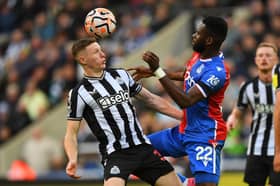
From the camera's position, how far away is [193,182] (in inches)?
361

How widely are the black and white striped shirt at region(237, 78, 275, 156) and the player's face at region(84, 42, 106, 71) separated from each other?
2557 millimetres

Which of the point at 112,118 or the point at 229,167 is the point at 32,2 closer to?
the point at 229,167

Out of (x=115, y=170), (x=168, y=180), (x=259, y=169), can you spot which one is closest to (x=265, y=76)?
(x=259, y=169)

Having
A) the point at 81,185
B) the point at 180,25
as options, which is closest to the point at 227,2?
the point at 180,25

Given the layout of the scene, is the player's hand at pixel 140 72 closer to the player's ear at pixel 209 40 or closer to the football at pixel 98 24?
the football at pixel 98 24

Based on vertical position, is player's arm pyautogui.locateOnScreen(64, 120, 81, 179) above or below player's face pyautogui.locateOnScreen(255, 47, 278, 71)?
below

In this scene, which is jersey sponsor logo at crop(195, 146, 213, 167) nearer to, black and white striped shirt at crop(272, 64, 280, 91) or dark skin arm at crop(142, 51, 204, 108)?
dark skin arm at crop(142, 51, 204, 108)

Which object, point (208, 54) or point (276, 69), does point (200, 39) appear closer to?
point (208, 54)

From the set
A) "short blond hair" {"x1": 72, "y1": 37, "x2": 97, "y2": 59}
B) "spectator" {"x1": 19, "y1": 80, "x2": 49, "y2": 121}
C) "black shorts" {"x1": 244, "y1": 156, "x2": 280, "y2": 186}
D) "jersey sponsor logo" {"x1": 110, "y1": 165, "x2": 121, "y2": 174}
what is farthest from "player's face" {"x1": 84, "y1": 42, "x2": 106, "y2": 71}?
"spectator" {"x1": 19, "y1": 80, "x2": 49, "y2": 121}

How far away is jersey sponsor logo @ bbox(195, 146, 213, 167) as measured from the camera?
29.6 feet

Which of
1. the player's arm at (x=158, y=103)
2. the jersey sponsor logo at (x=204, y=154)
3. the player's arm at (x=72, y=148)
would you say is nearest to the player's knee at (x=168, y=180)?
the jersey sponsor logo at (x=204, y=154)

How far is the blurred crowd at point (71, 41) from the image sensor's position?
53.3 feet

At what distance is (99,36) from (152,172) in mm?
1474

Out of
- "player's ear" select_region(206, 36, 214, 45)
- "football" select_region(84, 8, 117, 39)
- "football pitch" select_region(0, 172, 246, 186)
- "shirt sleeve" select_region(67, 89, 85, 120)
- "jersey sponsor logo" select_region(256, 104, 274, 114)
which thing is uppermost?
"football" select_region(84, 8, 117, 39)
